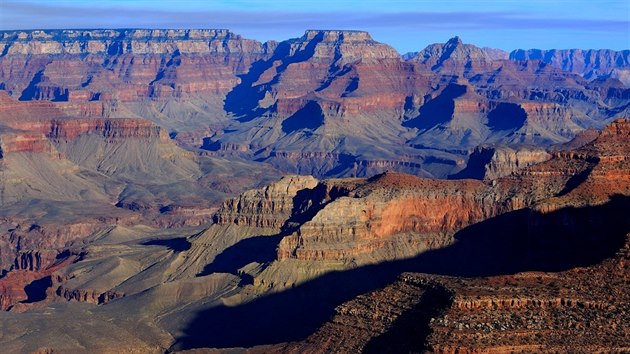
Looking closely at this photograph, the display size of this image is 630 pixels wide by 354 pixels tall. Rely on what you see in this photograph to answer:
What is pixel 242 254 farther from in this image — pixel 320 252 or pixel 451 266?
pixel 451 266

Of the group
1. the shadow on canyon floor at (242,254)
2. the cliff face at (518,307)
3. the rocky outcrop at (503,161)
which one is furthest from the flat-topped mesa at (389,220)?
the rocky outcrop at (503,161)

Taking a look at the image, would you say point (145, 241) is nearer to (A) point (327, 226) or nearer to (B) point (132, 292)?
(B) point (132, 292)

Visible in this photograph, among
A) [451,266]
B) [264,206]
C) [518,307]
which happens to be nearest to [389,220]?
[451,266]

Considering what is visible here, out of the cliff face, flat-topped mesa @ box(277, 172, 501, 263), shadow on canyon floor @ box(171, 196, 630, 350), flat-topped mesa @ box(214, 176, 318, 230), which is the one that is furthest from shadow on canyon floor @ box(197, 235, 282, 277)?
the cliff face

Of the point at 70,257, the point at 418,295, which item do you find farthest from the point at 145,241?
the point at 418,295

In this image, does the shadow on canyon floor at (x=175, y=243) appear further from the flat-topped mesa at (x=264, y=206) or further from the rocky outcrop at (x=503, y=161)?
the rocky outcrop at (x=503, y=161)
